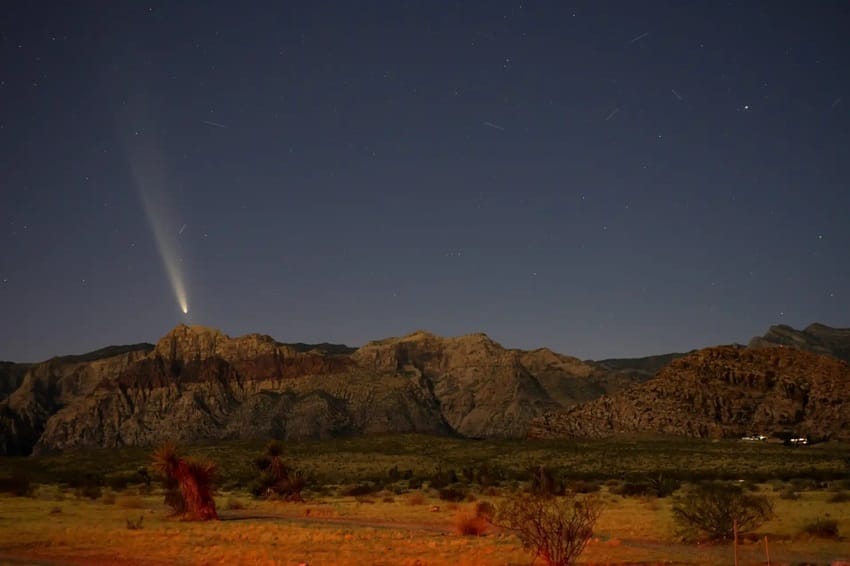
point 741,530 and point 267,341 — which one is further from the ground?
point 267,341

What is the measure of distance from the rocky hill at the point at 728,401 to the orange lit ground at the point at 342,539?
64618 mm

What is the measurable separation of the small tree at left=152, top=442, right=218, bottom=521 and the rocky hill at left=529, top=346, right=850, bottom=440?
7451 cm

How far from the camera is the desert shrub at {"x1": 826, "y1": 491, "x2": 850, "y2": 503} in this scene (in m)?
31.5

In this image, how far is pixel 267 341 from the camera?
188 metres

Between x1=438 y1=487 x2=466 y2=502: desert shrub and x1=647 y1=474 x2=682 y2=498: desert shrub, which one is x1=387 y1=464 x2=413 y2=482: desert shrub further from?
x1=647 y1=474 x2=682 y2=498: desert shrub

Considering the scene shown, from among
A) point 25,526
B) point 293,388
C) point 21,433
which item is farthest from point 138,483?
point 21,433

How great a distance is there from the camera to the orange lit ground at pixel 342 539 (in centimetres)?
1805

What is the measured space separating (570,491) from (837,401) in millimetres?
69895

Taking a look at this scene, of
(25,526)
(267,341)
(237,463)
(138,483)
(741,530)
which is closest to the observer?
(741,530)

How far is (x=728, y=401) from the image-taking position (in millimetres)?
96562

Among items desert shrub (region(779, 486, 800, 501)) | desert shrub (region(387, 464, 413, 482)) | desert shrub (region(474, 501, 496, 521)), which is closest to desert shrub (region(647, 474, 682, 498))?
desert shrub (region(779, 486, 800, 501))

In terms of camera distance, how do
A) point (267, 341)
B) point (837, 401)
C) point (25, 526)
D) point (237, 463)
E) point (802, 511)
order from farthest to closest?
1. point (267, 341)
2. point (837, 401)
3. point (237, 463)
4. point (802, 511)
5. point (25, 526)

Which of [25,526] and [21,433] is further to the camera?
[21,433]

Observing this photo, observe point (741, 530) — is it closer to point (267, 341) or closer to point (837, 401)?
point (837, 401)
